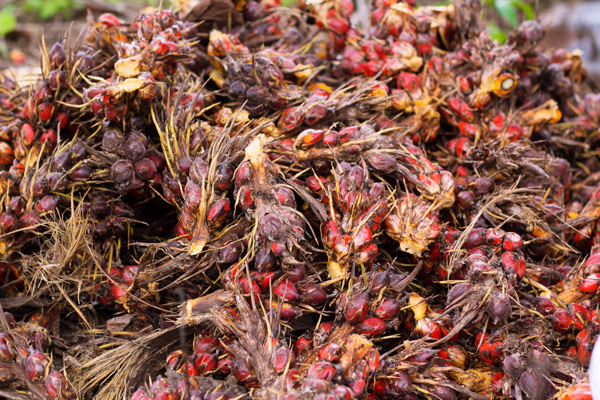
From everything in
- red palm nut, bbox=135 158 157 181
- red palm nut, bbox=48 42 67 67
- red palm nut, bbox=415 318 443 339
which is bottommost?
red palm nut, bbox=415 318 443 339

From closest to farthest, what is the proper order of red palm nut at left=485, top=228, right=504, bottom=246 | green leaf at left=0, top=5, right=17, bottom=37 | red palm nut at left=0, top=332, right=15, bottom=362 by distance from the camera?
1. red palm nut at left=0, top=332, right=15, bottom=362
2. red palm nut at left=485, top=228, right=504, bottom=246
3. green leaf at left=0, top=5, right=17, bottom=37

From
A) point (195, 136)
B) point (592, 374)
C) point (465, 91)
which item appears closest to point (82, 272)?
point (195, 136)

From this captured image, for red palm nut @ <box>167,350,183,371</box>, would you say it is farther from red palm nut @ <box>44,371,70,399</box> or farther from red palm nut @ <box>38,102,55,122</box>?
red palm nut @ <box>38,102,55,122</box>

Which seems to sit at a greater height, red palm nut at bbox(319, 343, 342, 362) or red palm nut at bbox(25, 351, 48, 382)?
red palm nut at bbox(319, 343, 342, 362)

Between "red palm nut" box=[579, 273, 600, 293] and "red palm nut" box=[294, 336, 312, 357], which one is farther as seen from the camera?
"red palm nut" box=[579, 273, 600, 293]

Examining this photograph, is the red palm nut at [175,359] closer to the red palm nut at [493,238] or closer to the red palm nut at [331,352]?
the red palm nut at [331,352]

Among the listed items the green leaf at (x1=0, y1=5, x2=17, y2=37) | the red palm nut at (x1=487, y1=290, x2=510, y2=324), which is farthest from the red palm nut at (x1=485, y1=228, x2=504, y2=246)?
the green leaf at (x1=0, y1=5, x2=17, y2=37)

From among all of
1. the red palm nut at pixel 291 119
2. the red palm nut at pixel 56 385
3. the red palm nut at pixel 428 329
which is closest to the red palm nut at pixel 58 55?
the red palm nut at pixel 291 119
